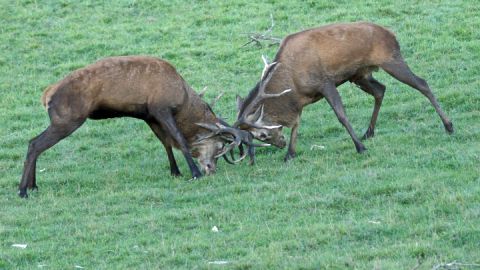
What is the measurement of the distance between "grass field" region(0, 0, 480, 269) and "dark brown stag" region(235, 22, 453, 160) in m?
0.46

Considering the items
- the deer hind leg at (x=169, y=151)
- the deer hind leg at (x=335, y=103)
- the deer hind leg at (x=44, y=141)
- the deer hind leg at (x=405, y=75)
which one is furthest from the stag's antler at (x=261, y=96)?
the deer hind leg at (x=44, y=141)

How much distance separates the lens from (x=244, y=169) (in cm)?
1247

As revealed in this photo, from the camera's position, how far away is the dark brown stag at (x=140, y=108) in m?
12.2

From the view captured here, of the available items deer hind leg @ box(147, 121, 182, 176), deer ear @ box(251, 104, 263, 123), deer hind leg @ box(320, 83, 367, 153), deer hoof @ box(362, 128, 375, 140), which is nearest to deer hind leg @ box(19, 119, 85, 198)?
deer hind leg @ box(147, 121, 182, 176)

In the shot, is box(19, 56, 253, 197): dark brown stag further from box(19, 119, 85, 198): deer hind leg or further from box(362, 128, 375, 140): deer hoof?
box(362, 128, 375, 140): deer hoof

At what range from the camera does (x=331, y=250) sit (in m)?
8.61

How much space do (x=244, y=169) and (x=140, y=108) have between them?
4.68ft

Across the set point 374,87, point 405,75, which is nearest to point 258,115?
point 374,87

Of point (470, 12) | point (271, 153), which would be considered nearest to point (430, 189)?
point (271, 153)

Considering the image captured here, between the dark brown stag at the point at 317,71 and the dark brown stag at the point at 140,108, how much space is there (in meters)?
0.48

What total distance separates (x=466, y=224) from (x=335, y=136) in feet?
16.8

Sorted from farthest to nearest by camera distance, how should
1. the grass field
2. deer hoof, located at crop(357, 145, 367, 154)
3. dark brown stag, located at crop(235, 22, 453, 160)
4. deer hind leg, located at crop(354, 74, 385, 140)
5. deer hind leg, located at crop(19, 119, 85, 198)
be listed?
deer hind leg, located at crop(354, 74, 385, 140), dark brown stag, located at crop(235, 22, 453, 160), deer hoof, located at crop(357, 145, 367, 154), deer hind leg, located at crop(19, 119, 85, 198), the grass field

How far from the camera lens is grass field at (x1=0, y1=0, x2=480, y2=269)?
889cm

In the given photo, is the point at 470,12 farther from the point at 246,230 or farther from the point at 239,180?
the point at 246,230
